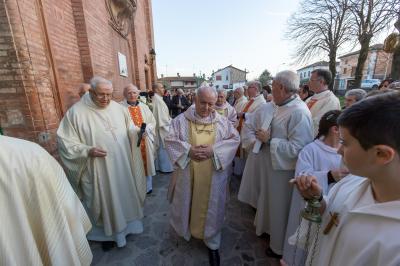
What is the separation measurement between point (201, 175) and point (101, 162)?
1355mm

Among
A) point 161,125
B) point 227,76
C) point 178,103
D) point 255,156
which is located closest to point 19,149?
point 255,156

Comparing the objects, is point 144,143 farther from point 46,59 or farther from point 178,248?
point 46,59

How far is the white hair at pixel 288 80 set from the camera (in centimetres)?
239

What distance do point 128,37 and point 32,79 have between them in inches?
276

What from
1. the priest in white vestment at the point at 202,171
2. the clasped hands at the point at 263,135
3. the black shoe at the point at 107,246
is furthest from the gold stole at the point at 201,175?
the black shoe at the point at 107,246

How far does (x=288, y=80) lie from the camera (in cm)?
239

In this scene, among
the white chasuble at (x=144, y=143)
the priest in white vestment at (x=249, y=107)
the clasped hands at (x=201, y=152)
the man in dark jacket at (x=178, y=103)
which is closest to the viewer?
the clasped hands at (x=201, y=152)

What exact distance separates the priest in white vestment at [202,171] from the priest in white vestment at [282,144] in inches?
20.4

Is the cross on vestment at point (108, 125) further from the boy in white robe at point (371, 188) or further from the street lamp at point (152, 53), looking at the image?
the street lamp at point (152, 53)

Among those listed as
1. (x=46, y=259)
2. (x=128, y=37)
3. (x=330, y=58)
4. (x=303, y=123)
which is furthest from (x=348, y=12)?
(x=46, y=259)

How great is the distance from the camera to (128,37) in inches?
366

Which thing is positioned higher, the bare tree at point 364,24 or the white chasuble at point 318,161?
the bare tree at point 364,24

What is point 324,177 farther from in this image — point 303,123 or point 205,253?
point 205,253

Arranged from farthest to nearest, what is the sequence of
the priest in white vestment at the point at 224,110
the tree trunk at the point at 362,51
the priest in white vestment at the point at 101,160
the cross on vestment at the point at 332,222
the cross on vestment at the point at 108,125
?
the tree trunk at the point at 362,51 → the priest in white vestment at the point at 224,110 → the cross on vestment at the point at 108,125 → the priest in white vestment at the point at 101,160 → the cross on vestment at the point at 332,222
